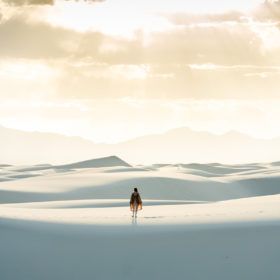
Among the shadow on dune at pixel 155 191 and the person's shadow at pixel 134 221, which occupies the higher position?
the shadow on dune at pixel 155 191

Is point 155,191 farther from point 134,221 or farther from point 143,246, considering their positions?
point 143,246

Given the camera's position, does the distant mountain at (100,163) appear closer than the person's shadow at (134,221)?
No

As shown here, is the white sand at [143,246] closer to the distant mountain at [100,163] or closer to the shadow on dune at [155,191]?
the shadow on dune at [155,191]

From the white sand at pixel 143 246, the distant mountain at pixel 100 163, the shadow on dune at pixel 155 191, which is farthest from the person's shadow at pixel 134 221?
the distant mountain at pixel 100 163

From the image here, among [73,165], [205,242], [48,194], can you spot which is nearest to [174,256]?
[205,242]

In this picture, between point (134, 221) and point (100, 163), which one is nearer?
point (134, 221)

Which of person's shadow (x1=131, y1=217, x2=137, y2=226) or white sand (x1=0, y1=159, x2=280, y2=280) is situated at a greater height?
person's shadow (x1=131, y1=217, x2=137, y2=226)

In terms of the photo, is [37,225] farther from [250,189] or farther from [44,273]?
Answer: [250,189]

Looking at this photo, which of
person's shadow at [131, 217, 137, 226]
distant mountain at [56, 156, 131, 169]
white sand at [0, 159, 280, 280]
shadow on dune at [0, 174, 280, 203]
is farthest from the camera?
distant mountain at [56, 156, 131, 169]

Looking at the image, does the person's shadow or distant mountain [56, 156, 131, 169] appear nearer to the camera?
the person's shadow

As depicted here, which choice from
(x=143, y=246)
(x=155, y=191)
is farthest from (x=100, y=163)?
(x=143, y=246)

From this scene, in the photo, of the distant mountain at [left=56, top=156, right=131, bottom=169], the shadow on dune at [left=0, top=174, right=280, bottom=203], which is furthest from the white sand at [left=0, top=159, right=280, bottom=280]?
the distant mountain at [left=56, top=156, right=131, bottom=169]

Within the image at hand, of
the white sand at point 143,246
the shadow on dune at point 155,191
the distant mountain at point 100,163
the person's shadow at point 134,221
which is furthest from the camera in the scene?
the distant mountain at point 100,163

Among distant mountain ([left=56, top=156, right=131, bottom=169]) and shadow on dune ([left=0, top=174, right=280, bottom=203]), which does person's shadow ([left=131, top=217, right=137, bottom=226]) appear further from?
distant mountain ([left=56, top=156, right=131, bottom=169])
